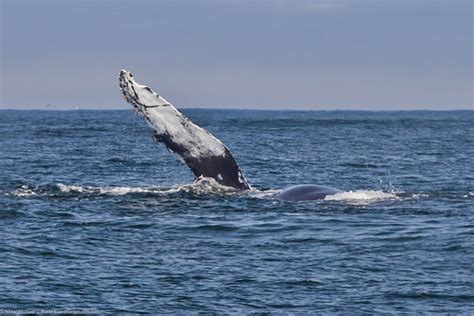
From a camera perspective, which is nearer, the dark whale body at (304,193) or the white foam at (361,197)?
the dark whale body at (304,193)

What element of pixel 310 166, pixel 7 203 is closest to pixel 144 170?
pixel 310 166

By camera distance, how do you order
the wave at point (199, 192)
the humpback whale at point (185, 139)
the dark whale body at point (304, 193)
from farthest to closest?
the wave at point (199, 192) → the dark whale body at point (304, 193) → the humpback whale at point (185, 139)

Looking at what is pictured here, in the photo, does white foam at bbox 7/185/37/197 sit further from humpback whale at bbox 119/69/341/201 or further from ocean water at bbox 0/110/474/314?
humpback whale at bbox 119/69/341/201

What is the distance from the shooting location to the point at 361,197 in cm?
2234

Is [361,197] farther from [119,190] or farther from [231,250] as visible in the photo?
[231,250]

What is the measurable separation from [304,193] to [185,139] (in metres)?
2.61

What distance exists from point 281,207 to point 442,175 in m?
12.6

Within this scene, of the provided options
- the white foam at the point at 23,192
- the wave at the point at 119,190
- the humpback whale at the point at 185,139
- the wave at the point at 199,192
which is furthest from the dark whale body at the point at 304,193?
the white foam at the point at 23,192

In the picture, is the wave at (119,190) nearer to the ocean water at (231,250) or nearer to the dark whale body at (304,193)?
the ocean water at (231,250)

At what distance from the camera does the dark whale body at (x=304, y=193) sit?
858 inches

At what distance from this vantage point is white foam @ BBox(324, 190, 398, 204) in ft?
71.8

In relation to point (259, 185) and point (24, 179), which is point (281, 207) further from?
point (24, 179)

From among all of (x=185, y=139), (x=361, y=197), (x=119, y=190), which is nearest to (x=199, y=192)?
(x=185, y=139)

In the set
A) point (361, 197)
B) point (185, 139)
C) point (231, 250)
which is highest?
point (185, 139)
